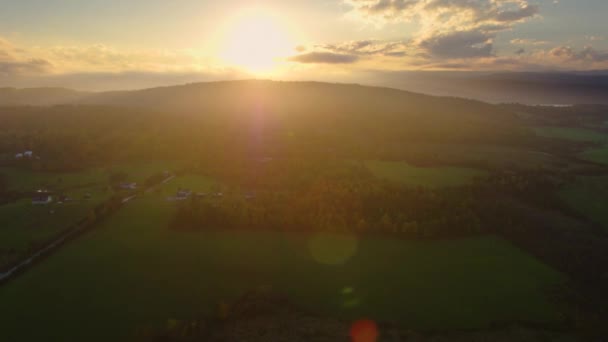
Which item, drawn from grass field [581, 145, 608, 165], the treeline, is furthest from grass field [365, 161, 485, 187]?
grass field [581, 145, 608, 165]

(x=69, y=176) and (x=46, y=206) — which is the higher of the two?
(x=69, y=176)

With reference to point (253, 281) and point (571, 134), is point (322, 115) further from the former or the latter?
point (253, 281)

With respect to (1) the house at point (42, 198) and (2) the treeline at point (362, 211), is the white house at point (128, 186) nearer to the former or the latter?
(1) the house at point (42, 198)

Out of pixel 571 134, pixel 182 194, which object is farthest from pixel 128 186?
pixel 571 134

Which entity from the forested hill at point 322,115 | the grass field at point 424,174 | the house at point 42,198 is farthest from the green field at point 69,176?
the grass field at point 424,174

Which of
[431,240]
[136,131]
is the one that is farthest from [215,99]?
[431,240]

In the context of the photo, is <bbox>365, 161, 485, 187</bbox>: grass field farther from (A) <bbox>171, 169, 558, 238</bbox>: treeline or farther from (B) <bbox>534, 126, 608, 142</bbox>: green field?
(B) <bbox>534, 126, 608, 142</bbox>: green field

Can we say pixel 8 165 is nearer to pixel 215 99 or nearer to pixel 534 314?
pixel 534 314
